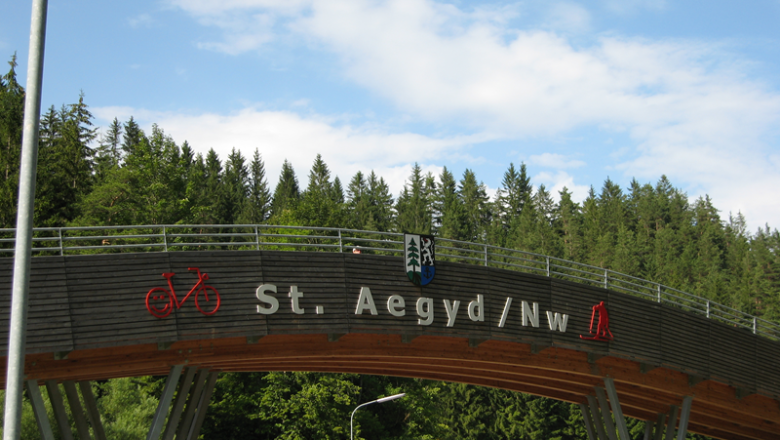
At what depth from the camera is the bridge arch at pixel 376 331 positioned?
1673 centimetres

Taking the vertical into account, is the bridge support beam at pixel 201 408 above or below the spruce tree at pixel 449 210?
below

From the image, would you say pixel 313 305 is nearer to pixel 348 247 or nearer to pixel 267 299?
pixel 267 299

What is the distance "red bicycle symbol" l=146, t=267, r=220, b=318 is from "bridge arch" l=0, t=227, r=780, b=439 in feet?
0.44

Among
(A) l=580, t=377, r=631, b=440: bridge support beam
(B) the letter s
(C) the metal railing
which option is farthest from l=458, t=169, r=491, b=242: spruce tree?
(B) the letter s

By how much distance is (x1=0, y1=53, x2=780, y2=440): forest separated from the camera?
42.7 m

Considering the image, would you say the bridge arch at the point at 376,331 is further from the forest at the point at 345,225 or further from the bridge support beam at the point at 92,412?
the forest at the point at 345,225

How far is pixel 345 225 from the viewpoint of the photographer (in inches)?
2707

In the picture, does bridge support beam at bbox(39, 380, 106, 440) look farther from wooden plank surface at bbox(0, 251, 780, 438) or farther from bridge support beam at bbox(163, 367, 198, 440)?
bridge support beam at bbox(163, 367, 198, 440)

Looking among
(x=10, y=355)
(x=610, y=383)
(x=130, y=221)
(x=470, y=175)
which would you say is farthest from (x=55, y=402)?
(x=470, y=175)

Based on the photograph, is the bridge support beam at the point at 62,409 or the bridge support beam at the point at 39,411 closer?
the bridge support beam at the point at 39,411

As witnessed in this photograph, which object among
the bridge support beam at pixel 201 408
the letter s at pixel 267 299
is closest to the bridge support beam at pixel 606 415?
the letter s at pixel 267 299

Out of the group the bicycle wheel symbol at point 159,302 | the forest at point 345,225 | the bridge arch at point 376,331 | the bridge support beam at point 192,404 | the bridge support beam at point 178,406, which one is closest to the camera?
the bridge arch at point 376,331

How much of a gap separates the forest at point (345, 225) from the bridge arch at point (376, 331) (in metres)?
16.1

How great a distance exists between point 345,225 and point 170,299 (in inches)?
2025
